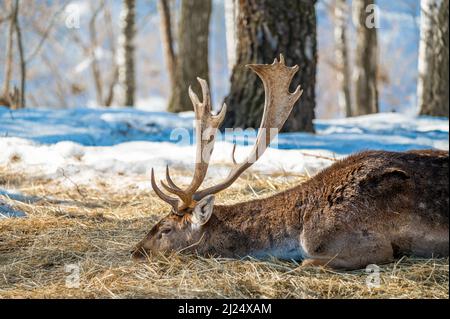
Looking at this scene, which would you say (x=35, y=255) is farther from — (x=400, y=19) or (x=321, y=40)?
(x=400, y=19)

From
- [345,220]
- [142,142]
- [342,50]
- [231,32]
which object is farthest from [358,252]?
[342,50]

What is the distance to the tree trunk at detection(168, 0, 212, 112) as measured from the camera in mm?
13289

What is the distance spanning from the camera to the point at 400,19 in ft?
148

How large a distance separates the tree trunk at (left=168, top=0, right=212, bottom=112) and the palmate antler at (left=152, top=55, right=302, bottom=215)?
304 inches

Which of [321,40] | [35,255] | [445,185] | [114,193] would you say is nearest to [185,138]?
[114,193]

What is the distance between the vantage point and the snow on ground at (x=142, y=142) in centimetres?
784

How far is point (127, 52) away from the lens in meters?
17.2

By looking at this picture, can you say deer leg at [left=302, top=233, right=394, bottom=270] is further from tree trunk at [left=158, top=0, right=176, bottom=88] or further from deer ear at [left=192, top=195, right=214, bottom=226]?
tree trunk at [left=158, top=0, right=176, bottom=88]

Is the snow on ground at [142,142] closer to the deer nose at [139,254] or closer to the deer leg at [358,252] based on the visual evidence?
the deer nose at [139,254]

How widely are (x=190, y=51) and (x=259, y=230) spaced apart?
8.60 m

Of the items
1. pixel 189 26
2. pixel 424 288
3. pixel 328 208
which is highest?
pixel 189 26

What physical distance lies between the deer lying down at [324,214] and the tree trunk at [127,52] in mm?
11879

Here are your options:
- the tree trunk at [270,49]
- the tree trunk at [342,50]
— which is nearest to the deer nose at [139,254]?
the tree trunk at [270,49]

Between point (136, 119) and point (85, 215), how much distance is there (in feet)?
12.2
